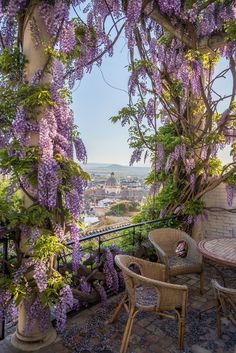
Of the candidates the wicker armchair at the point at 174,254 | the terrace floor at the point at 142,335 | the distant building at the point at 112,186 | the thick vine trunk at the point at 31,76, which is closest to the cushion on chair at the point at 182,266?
the wicker armchair at the point at 174,254

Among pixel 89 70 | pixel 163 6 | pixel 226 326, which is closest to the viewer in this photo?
pixel 226 326

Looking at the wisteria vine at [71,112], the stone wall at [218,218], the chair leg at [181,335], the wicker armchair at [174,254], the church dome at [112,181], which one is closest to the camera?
the wisteria vine at [71,112]

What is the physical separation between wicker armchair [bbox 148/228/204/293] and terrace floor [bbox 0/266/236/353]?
38 centimetres

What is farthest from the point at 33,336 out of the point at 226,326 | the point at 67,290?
the point at 226,326

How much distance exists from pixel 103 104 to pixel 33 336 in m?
4.85

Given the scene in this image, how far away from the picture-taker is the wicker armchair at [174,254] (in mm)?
3086

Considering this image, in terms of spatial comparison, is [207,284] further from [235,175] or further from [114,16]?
[114,16]

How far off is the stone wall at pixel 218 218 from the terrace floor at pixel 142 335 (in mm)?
1976

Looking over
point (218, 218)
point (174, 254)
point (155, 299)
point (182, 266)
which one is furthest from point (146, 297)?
point (218, 218)

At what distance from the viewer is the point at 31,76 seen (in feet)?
7.47

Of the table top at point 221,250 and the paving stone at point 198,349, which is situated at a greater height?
the table top at point 221,250

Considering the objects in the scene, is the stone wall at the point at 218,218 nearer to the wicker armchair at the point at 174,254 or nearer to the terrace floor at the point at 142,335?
the wicker armchair at the point at 174,254

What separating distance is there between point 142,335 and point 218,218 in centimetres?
284

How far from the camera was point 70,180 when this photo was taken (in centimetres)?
234
